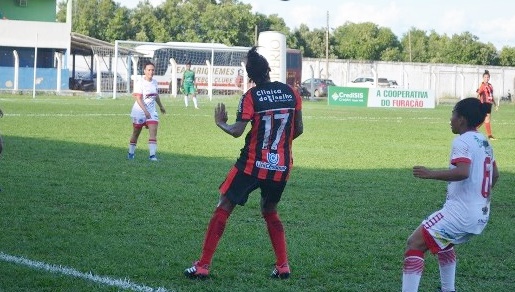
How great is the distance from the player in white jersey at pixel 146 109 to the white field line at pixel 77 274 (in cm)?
926

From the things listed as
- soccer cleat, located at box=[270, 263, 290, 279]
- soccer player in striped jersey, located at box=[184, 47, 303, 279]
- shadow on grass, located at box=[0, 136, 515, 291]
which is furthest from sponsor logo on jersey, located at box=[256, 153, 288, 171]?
shadow on grass, located at box=[0, 136, 515, 291]

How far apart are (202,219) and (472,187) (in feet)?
15.4

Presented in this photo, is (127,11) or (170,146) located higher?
(127,11)

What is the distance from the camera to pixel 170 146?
20984 millimetres

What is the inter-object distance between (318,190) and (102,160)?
5116mm

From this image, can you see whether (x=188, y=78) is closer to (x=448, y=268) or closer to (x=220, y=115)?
Answer: (x=220, y=115)

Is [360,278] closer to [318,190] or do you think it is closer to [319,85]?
[318,190]

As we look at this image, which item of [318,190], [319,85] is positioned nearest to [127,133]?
[318,190]

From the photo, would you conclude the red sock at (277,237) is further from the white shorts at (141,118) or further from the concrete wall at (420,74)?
the concrete wall at (420,74)

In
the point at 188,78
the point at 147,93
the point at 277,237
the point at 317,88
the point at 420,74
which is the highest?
the point at 420,74

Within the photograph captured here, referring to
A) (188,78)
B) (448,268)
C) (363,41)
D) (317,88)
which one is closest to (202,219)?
(448,268)

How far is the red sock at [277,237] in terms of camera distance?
7832 millimetres

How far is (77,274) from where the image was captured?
7.67 metres

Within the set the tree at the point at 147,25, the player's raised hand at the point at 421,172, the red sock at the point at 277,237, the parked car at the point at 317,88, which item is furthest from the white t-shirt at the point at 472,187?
the tree at the point at 147,25
